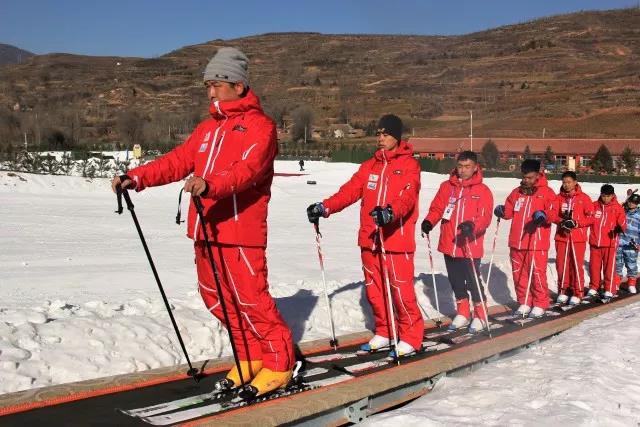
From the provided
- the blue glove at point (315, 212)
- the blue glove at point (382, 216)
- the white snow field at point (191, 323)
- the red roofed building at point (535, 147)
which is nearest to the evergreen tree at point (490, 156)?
the red roofed building at point (535, 147)

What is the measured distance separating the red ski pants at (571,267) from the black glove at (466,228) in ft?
12.4

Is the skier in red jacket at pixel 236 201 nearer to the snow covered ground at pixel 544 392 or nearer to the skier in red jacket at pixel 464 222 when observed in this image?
the snow covered ground at pixel 544 392

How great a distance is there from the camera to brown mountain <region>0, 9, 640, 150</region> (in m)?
114

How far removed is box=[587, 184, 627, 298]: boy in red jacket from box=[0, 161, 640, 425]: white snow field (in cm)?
87

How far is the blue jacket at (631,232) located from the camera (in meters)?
12.3

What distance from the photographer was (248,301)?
4781 mm


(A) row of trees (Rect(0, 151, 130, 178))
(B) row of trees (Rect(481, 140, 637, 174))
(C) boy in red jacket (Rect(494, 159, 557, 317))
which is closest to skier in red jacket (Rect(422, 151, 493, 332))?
(C) boy in red jacket (Rect(494, 159, 557, 317))

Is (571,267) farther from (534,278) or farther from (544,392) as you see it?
(544,392)

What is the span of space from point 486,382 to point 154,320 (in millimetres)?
3197

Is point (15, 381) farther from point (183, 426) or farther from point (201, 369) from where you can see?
point (183, 426)

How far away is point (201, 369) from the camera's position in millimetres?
5574

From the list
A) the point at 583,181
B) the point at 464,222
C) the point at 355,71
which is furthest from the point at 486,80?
the point at 464,222

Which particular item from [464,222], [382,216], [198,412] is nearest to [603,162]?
[464,222]

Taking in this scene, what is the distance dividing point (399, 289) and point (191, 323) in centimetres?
207
